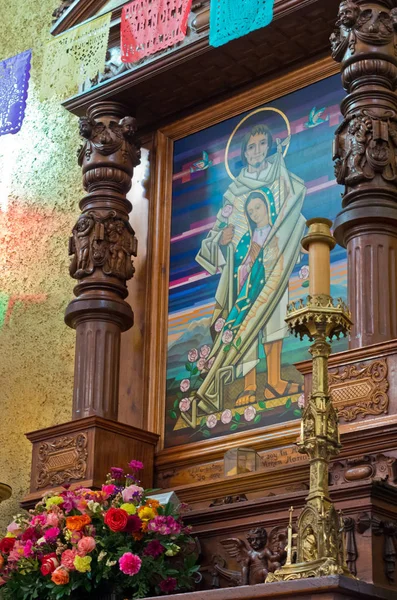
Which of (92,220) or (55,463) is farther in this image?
(92,220)

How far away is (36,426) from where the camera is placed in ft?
24.6

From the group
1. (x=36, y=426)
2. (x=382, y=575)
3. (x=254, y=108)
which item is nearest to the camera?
(x=382, y=575)

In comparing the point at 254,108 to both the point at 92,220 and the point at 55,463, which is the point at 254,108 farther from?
the point at 55,463

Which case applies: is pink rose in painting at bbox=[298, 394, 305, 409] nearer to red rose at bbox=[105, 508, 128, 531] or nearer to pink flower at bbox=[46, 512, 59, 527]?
red rose at bbox=[105, 508, 128, 531]

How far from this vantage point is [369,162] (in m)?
5.73

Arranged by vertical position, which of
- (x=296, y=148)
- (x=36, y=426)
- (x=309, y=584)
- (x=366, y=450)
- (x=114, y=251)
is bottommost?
(x=309, y=584)

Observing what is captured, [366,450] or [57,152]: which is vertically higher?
[57,152]

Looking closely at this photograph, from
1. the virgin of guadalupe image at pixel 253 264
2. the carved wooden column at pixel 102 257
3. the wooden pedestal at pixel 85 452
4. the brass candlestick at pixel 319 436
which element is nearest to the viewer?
the brass candlestick at pixel 319 436

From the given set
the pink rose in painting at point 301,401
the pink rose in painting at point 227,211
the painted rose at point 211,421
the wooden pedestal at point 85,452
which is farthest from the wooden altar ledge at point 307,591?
the pink rose in painting at point 227,211

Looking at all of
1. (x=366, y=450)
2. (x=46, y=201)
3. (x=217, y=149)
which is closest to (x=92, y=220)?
(x=217, y=149)

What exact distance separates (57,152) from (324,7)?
7.89 feet

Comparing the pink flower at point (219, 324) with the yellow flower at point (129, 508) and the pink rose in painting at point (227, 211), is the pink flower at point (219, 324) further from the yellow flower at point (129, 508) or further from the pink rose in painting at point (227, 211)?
the yellow flower at point (129, 508)

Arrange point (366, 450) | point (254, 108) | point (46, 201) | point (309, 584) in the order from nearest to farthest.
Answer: point (309, 584), point (366, 450), point (254, 108), point (46, 201)

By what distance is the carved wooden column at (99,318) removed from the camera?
6.25 m
